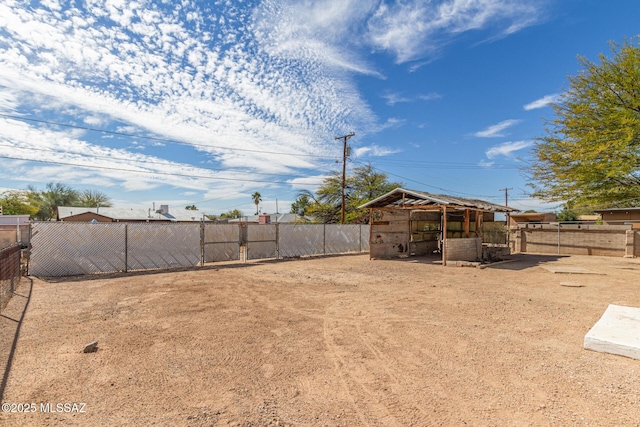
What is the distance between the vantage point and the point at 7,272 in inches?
325

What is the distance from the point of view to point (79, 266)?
12.0 metres

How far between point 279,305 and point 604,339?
576 cm

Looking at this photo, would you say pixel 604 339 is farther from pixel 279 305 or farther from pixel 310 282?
pixel 310 282

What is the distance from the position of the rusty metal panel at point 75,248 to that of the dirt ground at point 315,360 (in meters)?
3.69

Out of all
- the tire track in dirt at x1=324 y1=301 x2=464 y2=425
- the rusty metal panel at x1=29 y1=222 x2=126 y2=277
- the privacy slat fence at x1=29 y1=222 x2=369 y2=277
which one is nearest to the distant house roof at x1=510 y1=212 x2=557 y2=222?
the privacy slat fence at x1=29 y1=222 x2=369 y2=277

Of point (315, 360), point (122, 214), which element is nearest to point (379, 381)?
point (315, 360)

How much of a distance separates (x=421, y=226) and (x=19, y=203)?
167 ft

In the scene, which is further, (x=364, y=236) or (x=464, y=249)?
(x=364, y=236)

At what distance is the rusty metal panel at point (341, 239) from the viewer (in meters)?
21.5

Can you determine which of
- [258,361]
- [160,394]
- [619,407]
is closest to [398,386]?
[258,361]

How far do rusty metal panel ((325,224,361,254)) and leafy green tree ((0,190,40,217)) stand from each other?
141ft

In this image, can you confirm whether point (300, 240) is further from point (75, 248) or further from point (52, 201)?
point (52, 201)

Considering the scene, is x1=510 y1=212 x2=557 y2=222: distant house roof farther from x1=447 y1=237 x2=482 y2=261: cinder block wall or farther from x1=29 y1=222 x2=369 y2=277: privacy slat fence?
x1=29 y1=222 x2=369 y2=277: privacy slat fence

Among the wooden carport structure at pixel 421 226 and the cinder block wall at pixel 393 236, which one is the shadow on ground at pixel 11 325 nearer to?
the wooden carport structure at pixel 421 226
